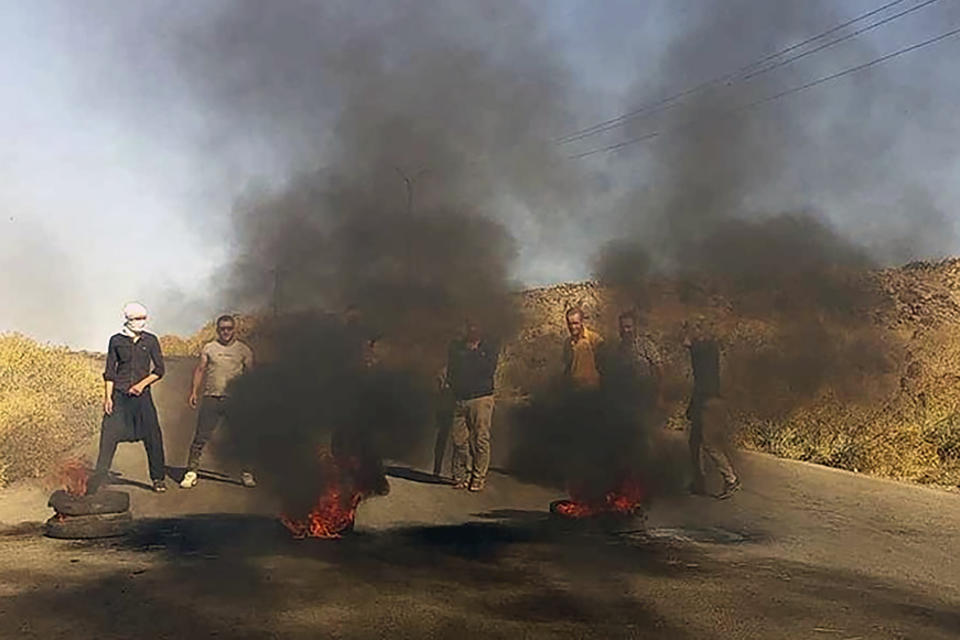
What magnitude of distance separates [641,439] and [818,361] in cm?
360

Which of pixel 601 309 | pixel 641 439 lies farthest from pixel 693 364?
pixel 601 309

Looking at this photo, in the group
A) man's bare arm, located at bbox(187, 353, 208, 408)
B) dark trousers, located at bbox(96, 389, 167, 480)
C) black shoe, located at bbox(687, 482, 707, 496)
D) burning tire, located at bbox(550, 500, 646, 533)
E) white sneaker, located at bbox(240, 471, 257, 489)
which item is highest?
man's bare arm, located at bbox(187, 353, 208, 408)

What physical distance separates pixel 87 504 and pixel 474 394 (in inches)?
149

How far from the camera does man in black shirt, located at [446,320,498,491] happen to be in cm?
1103

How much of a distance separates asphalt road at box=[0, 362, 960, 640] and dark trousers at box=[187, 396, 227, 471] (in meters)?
0.34

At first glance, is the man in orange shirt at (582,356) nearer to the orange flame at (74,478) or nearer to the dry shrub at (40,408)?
the orange flame at (74,478)

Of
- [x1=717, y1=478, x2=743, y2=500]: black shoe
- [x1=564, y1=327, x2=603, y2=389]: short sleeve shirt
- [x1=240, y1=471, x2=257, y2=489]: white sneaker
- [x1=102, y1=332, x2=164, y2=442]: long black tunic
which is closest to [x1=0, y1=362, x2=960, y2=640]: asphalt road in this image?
[x1=717, y1=478, x2=743, y2=500]: black shoe

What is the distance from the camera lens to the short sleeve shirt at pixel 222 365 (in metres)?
11.1

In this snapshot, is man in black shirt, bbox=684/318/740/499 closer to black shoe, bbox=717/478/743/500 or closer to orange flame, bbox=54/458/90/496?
black shoe, bbox=717/478/743/500

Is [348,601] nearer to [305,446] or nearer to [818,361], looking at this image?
[305,446]

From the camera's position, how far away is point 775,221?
41.1 feet

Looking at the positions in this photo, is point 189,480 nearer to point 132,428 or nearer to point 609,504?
point 132,428

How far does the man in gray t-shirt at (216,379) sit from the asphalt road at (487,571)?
0.36 metres

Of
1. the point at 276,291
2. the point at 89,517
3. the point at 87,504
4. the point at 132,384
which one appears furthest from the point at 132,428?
the point at 276,291
